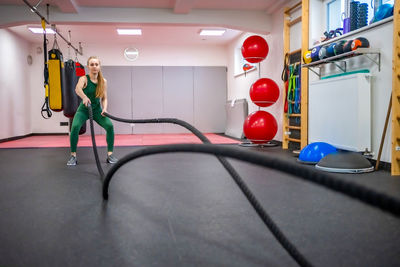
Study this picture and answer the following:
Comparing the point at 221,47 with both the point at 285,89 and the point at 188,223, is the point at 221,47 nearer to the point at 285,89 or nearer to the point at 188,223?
the point at 285,89

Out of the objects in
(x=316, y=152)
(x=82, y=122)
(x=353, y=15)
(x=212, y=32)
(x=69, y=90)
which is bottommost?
(x=316, y=152)

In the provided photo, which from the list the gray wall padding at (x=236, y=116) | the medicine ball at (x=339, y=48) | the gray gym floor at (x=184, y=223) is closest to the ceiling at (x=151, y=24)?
the gray wall padding at (x=236, y=116)

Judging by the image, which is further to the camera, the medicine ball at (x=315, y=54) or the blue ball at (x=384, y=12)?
the medicine ball at (x=315, y=54)

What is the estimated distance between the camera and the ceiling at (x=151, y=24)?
5.92m

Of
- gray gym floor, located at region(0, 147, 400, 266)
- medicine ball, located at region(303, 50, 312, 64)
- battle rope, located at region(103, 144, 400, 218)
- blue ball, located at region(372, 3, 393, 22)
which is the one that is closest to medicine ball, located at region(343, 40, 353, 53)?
blue ball, located at region(372, 3, 393, 22)

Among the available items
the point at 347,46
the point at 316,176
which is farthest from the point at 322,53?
the point at 316,176

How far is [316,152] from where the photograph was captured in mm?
3998

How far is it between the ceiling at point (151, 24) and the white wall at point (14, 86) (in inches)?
13.6

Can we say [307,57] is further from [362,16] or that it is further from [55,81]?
[55,81]

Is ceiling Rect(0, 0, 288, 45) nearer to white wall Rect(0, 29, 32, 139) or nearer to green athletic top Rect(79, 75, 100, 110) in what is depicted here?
white wall Rect(0, 29, 32, 139)

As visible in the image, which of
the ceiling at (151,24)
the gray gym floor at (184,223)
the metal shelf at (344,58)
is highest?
the ceiling at (151,24)

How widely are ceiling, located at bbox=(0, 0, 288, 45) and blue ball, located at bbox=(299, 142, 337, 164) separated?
9.77 feet

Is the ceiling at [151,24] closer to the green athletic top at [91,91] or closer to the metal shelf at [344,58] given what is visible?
the green athletic top at [91,91]

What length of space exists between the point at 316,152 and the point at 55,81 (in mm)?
3713
